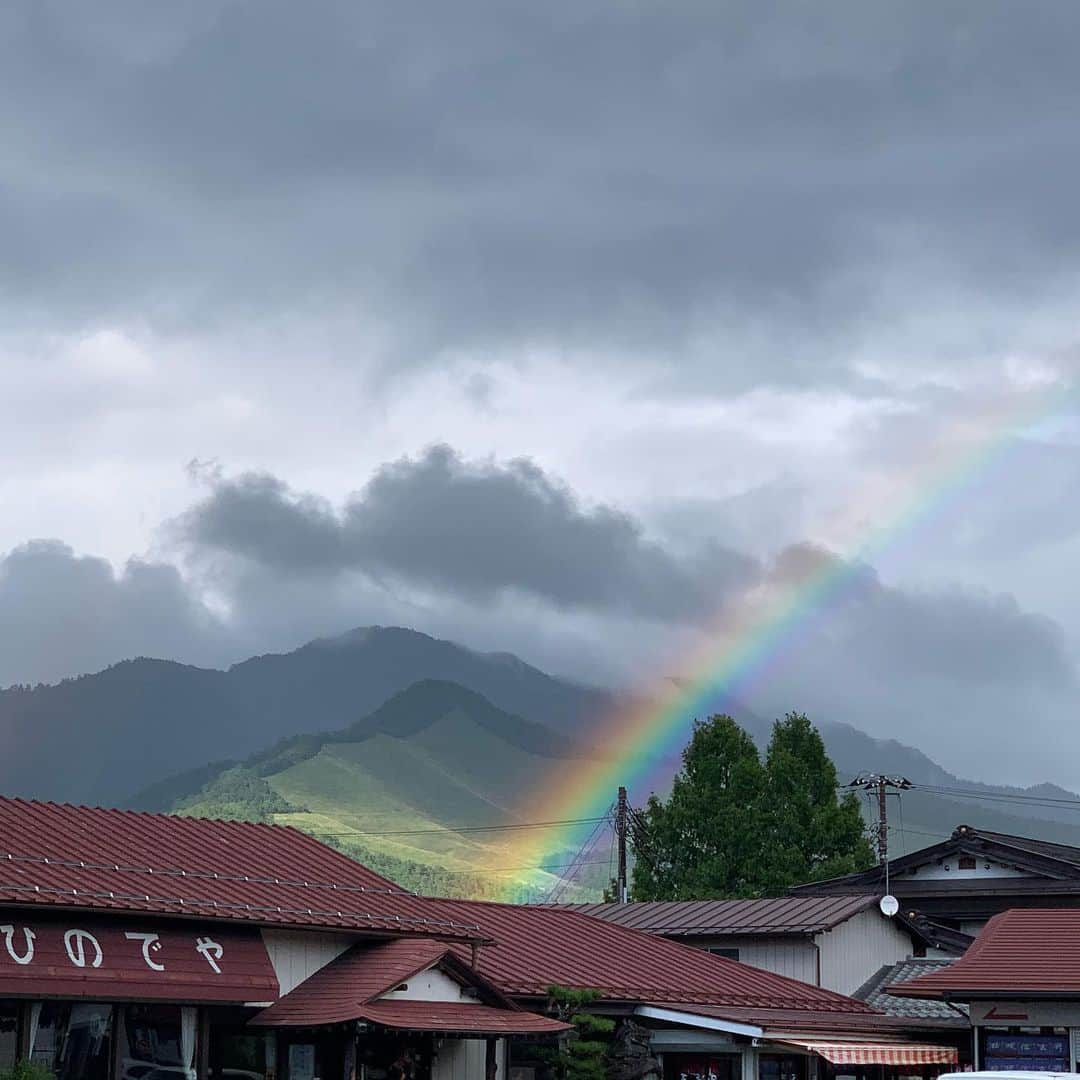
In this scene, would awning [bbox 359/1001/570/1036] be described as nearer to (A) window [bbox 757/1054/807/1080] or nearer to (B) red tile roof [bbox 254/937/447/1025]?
(B) red tile roof [bbox 254/937/447/1025]

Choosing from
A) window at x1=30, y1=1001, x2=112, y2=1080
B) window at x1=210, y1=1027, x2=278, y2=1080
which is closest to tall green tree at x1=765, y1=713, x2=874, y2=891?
window at x1=210, y1=1027, x2=278, y2=1080

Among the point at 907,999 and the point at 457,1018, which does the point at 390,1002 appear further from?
the point at 907,999

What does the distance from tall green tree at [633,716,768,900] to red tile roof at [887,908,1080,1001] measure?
4018cm

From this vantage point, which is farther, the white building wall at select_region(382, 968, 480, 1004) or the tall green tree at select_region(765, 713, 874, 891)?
the tall green tree at select_region(765, 713, 874, 891)

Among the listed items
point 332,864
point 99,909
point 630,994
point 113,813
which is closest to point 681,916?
point 630,994

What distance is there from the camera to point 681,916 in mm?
45031

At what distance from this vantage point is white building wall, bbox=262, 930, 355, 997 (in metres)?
27.6

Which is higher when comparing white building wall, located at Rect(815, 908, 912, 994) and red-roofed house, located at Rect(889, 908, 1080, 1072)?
white building wall, located at Rect(815, 908, 912, 994)

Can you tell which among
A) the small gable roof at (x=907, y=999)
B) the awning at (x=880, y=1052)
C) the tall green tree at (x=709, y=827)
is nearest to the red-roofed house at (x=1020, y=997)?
the awning at (x=880, y=1052)

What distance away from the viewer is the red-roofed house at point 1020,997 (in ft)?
103

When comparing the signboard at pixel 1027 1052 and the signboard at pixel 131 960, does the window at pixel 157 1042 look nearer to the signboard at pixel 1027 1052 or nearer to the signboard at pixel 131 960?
the signboard at pixel 131 960

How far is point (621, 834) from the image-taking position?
75438mm

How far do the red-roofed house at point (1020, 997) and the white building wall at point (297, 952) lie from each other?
10.6m

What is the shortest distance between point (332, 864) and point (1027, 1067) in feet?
44.5
